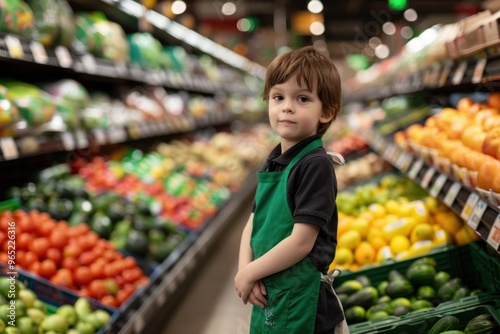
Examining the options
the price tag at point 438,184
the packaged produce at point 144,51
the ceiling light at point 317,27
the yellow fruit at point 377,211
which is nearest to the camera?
the price tag at point 438,184

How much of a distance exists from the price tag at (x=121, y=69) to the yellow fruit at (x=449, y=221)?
7.83ft

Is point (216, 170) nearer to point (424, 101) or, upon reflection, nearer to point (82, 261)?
point (424, 101)

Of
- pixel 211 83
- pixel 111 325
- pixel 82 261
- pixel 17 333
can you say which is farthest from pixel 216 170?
pixel 17 333

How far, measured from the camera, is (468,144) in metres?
2.08

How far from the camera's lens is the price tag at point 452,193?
2000mm

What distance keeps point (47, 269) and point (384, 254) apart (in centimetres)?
158

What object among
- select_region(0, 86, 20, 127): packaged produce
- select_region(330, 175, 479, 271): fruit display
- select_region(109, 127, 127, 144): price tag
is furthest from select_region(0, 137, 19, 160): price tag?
select_region(330, 175, 479, 271): fruit display

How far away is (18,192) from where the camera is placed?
281 cm

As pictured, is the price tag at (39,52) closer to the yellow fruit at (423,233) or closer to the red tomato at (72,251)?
the red tomato at (72,251)

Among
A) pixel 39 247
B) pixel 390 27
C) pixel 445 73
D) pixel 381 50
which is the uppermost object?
pixel 381 50

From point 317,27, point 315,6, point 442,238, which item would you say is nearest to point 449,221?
point 442,238

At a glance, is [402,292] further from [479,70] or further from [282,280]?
[479,70]

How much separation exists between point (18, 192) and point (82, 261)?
0.67 m

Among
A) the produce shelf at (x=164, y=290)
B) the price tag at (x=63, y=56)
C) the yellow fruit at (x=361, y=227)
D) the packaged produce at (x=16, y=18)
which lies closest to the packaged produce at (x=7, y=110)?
the packaged produce at (x=16, y=18)
